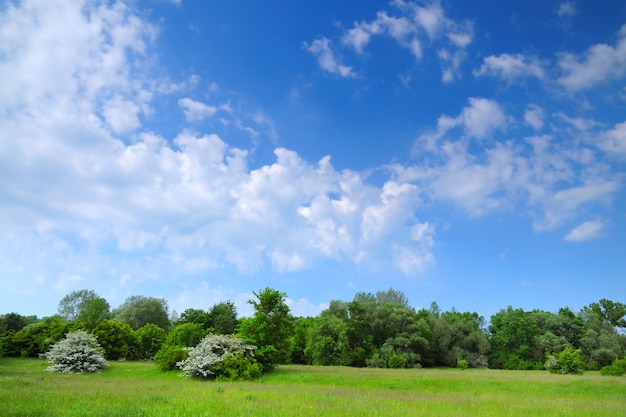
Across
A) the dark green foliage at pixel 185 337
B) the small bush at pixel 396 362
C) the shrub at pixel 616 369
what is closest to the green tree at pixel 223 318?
the dark green foliage at pixel 185 337

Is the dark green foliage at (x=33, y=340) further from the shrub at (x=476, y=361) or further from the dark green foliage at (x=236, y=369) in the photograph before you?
the shrub at (x=476, y=361)

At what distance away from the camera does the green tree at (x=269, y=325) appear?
33.3 metres

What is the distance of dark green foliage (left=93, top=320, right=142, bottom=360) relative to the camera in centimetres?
4700

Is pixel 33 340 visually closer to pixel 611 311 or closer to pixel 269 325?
pixel 269 325

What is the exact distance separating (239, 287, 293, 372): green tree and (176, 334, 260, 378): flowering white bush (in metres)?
1.67

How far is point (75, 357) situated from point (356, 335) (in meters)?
37.2

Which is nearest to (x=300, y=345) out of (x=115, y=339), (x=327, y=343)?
(x=327, y=343)

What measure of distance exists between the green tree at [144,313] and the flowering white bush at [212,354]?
5241 centimetres

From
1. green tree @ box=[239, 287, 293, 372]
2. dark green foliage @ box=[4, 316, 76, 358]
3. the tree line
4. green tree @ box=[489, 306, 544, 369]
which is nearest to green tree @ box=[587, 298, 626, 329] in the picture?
the tree line

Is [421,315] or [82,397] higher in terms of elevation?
[421,315]

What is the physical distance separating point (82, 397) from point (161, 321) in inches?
2770

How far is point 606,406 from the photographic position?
1733cm

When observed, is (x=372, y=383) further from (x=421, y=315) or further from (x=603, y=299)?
(x=603, y=299)

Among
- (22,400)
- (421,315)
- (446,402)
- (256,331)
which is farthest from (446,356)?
(22,400)
